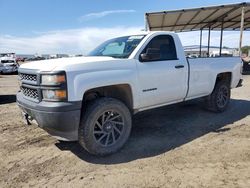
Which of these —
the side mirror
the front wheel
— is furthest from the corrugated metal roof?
the front wheel

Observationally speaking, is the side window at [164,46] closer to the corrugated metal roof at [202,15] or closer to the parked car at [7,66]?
the corrugated metal roof at [202,15]

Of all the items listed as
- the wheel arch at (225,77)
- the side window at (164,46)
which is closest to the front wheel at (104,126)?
the side window at (164,46)

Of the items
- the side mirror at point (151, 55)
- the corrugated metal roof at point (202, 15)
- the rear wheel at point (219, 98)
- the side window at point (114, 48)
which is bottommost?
the rear wheel at point (219, 98)

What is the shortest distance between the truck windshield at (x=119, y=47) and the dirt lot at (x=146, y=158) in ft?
5.44

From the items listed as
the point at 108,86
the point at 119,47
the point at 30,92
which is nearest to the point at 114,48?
the point at 119,47

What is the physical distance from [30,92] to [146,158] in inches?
84.9

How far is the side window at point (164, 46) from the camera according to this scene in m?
5.21

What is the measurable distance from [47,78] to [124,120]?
1501 mm

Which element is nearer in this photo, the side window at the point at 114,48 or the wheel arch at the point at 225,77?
the side window at the point at 114,48

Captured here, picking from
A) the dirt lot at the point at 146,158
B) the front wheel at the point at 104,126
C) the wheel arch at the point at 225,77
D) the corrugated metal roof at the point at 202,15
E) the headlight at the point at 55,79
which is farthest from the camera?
the corrugated metal roof at the point at 202,15

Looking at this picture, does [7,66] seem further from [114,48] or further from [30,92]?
[30,92]

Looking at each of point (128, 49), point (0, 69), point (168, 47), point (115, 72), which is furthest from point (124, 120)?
point (0, 69)

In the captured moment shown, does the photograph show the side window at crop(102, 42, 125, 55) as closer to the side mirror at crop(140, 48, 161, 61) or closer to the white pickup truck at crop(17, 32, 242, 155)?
Result: the white pickup truck at crop(17, 32, 242, 155)

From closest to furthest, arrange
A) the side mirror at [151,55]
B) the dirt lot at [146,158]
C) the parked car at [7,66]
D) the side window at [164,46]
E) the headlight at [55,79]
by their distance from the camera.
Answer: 1. the dirt lot at [146,158]
2. the headlight at [55,79]
3. the side mirror at [151,55]
4. the side window at [164,46]
5. the parked car at [7,66]
